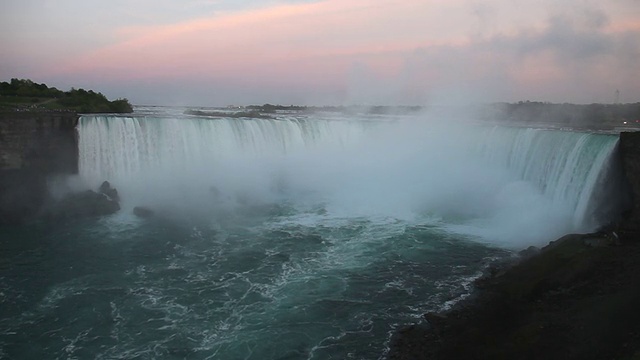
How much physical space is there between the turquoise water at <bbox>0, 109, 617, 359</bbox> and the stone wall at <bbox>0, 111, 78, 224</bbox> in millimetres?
648

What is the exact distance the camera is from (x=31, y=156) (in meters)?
20.1

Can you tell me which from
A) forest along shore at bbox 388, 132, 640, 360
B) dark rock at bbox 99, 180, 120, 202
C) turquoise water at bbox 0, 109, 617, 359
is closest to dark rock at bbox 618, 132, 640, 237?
forest along shore at bbox 388, 132, 640, 360

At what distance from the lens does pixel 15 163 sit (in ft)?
64.6

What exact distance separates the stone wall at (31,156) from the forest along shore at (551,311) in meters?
17.0

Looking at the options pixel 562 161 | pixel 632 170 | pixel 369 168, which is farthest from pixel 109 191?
pixel 632 170

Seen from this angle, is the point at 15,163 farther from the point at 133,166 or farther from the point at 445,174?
the point at 445,174

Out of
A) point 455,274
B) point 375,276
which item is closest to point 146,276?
point 375,276

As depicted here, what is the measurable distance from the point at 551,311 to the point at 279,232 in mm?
9804

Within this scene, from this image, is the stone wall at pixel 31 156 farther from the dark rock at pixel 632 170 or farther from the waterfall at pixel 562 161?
the dark rock at pixel 632 170

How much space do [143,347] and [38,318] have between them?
3.09 m

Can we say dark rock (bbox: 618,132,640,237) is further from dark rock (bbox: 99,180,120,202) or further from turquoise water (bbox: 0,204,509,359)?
dark rock (bbox: 99,180,120,202)

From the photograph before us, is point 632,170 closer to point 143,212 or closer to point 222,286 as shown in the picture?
point 222,286

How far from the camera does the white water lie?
16.9 m

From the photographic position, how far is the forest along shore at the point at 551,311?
8609 millimetres
